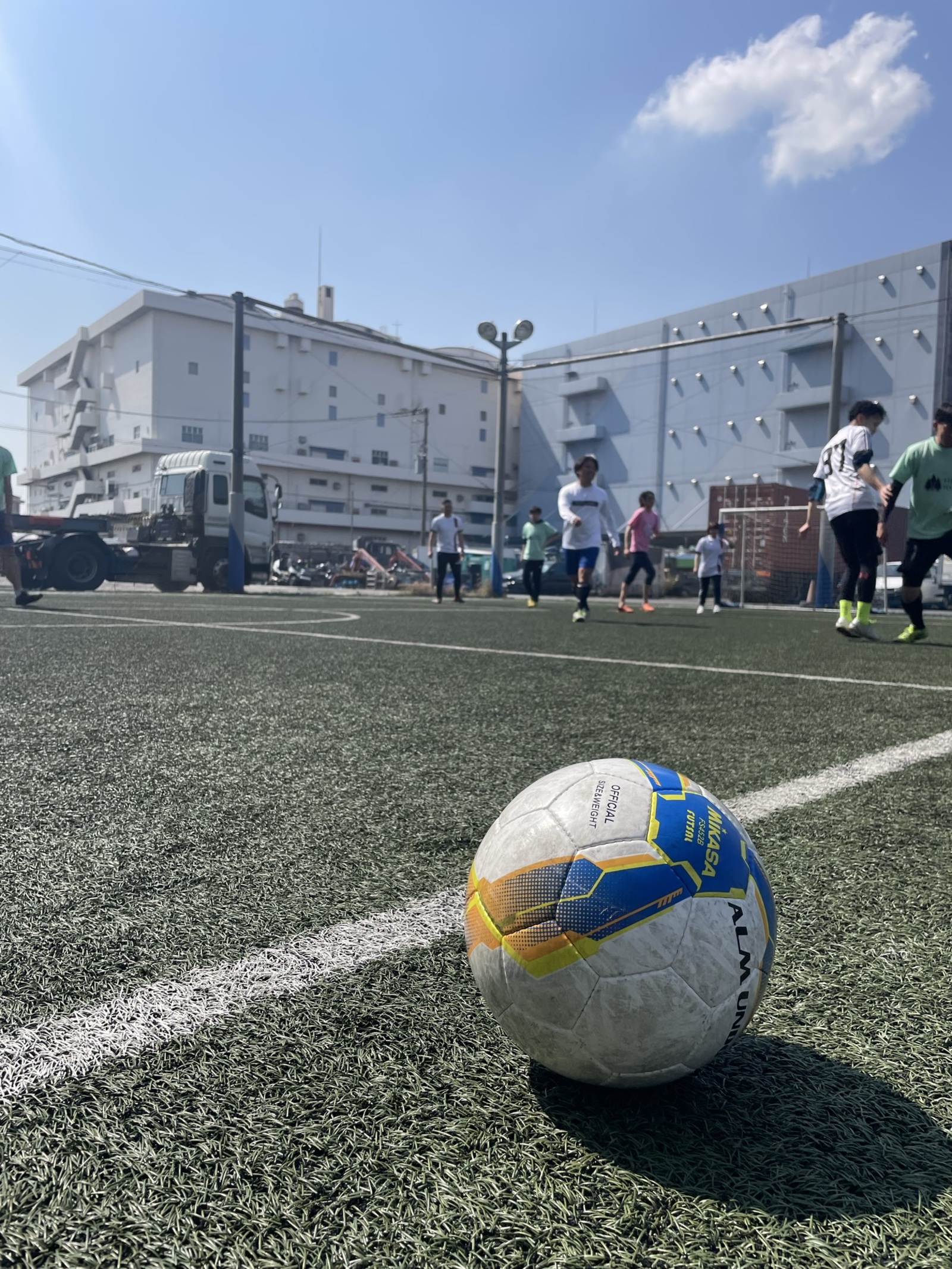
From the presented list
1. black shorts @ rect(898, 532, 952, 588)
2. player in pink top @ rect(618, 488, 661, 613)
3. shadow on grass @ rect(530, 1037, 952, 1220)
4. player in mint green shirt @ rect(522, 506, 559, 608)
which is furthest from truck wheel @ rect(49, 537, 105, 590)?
shadow on grass @ rect(530, 1037, 952, 1220)

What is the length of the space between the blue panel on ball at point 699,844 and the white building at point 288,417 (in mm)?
61747

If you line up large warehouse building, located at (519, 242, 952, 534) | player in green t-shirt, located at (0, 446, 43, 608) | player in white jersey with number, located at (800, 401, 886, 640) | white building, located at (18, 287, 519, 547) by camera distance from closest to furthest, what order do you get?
1. player in white jersey with number, located at (800, 401, 886, 640)
2. player in green t-shirt, located at (0, 446, 43, 608)
3. large warehouse building, located at (519, 242, 952, 534)
4. white building, located at (18, 287, 519, 547)

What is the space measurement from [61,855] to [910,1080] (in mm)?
1767

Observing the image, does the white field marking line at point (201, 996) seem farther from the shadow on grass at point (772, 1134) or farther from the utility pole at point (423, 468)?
the utility pole at point (423, 468)

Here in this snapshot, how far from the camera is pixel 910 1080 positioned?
1.29 meters

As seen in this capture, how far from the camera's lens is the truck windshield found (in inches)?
896

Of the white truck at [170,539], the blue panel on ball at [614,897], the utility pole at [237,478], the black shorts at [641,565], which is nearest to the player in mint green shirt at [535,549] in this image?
the black shorts at [641,565]

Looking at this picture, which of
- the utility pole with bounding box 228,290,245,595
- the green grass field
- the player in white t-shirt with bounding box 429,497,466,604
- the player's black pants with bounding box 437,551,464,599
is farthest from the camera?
the utility pole with bounding box 228,290,245,595

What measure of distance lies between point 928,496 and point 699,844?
25.8 feet

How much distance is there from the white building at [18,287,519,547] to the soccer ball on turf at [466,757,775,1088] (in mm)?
61778

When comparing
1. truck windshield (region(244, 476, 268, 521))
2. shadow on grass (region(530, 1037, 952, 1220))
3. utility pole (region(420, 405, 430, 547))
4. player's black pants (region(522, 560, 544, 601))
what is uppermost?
utility pole (region(420, 405, 430, 547))

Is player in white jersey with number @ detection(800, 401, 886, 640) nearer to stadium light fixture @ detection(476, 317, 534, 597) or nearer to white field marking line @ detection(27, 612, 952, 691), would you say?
white field marking line @ detection(27, 612, 952, 691)

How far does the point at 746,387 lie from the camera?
5028 cm

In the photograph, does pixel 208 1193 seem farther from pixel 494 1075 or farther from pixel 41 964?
pixel 41 964
